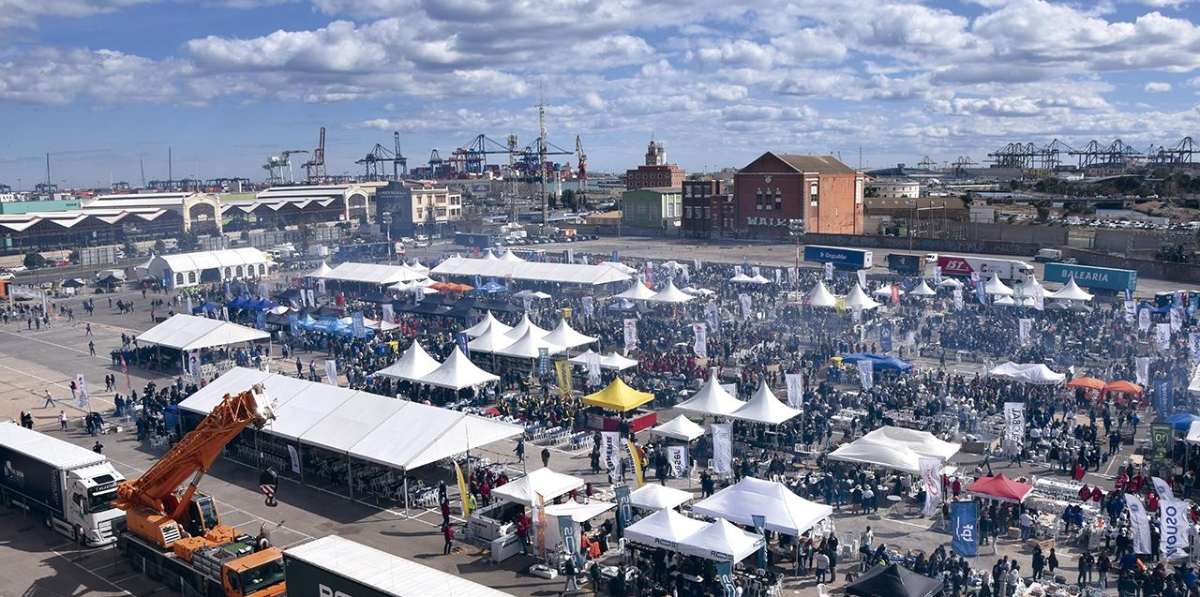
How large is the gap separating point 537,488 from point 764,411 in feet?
22.9

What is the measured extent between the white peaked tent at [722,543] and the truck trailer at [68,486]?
10.5 m

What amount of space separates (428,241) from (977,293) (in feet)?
195

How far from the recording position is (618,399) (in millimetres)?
23609

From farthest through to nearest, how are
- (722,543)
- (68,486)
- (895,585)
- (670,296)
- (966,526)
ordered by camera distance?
1. (670,296)
2. (68,486)
3. (966,526)
4. (722,543)
5. (895,585)

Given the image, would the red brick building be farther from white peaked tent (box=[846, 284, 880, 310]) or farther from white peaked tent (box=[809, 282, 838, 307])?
white peaked tent (box=[846, 284, 880, 310])

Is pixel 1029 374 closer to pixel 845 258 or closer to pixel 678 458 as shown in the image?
pixel 678 458

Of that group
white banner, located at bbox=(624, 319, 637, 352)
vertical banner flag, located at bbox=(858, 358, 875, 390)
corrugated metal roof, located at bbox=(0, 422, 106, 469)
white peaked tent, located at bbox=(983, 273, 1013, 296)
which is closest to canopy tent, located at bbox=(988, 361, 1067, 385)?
vertical banner flag, located at bbox=(858, 358, 875, 390)

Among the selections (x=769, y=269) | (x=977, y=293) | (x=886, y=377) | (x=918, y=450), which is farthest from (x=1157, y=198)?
(x=918, y=450)

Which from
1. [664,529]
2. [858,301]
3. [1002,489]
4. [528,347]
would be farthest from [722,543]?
[858,301]

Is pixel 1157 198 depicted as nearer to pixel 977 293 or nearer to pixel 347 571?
pixel 977 293

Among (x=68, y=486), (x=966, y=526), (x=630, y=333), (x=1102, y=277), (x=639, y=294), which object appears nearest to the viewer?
(x=966, y=526)

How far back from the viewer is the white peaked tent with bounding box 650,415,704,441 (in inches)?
840

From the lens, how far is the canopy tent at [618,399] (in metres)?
23.4

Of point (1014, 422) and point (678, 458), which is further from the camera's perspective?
point (1014, 422)
